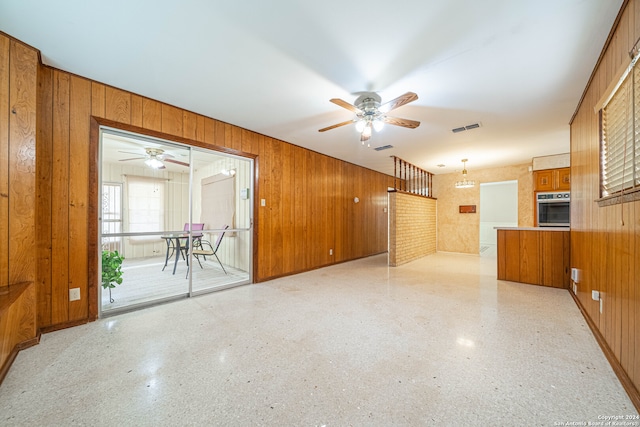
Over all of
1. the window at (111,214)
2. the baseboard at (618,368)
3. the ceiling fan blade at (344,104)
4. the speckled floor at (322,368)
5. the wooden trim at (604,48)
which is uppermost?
the wooden trim at (604,48)

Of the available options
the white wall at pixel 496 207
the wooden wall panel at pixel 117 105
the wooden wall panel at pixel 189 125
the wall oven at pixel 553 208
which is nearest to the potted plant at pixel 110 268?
the wooden wall panel at pixel 117 105

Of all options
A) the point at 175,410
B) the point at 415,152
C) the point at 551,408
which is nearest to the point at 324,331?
the point at 175,410

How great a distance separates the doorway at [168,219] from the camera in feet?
9.25

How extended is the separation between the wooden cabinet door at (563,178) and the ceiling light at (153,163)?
760cm

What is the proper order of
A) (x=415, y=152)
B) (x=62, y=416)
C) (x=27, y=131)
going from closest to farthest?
(x=62, y=416), (x=27, y=131), (x=415, y=152)

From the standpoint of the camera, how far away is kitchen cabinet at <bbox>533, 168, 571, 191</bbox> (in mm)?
Answer: 5129

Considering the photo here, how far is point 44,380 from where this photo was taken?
162 cm

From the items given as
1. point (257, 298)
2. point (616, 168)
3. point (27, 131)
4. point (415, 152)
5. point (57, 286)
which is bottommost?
point (257, 298)

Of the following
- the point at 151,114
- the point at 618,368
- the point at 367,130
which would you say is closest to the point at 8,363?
the point at 151,114

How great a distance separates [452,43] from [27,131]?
3.63 meters

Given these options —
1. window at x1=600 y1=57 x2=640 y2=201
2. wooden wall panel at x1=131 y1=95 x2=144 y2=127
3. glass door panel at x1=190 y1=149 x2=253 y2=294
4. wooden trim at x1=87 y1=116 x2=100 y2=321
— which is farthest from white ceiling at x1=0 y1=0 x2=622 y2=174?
glass door panel at x1=190 y1=149 x2=253 y2=294

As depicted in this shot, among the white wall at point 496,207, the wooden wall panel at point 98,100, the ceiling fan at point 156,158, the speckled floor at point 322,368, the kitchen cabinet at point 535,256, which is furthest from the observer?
the white wall at point 496,207

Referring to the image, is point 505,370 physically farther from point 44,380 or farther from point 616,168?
point 44,380

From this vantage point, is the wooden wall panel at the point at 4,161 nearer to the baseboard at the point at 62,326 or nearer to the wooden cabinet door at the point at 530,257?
the baseboard at the point at 62,326
